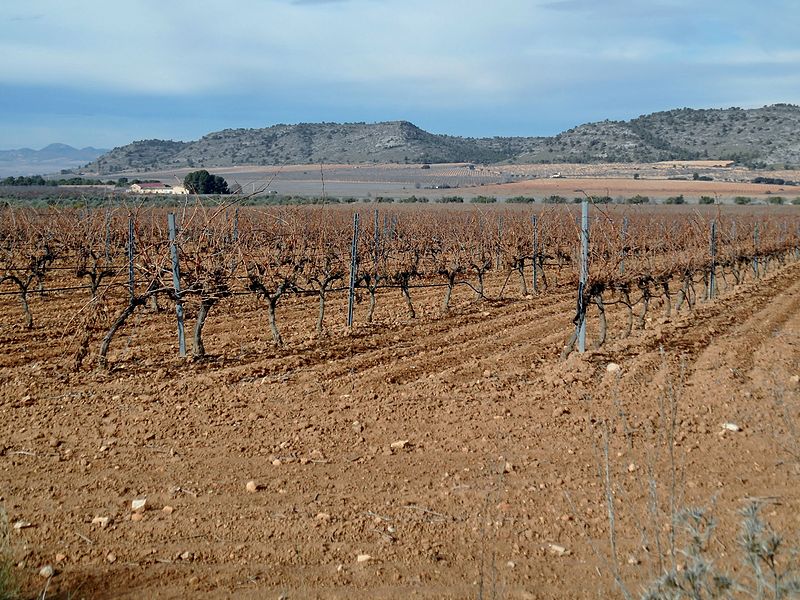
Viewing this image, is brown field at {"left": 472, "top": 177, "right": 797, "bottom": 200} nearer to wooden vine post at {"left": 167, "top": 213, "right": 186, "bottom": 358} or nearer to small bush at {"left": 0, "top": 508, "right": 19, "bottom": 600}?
wooden vine post at {"left": 167, "top": 213, "right": 186, "bottom": 358}

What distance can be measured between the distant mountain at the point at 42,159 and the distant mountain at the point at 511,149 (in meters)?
19.4

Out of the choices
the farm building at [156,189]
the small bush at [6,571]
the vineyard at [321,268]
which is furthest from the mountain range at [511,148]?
the small bush at [6,571]

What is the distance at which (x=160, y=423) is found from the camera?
604cm

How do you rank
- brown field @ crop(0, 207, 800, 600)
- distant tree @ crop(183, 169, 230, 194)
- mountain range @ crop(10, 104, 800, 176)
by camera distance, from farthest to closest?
1. mountain range @ crop(10, 104, 800, 176)
2. distant tree @ crop(183, 169, 230, 194)
3. brown field @ crop(0, 207, 800, 600)

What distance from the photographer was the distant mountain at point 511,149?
309 ft

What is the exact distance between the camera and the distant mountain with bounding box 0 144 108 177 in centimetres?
12244

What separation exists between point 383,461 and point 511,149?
117 metres

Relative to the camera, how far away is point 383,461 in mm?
5324

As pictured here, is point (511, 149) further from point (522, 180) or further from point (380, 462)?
point (380, 462)

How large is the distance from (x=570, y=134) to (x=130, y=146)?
6159 centimetres

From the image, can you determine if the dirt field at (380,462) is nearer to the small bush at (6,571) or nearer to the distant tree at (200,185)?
the small bush at (6,571)

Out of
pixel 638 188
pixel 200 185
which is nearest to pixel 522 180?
pixel 638 188

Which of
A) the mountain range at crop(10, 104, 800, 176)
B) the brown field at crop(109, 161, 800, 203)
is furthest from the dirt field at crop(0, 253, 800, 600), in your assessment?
the mountain range at crop(10, 104, 800, 176)

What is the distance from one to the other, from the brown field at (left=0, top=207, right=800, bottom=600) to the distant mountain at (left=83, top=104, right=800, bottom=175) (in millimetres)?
86304
